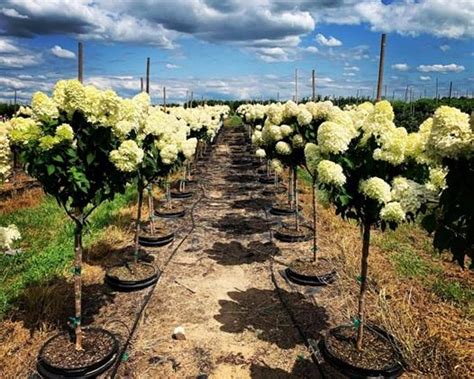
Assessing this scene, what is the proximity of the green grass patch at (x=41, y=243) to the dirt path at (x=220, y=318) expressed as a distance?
5.54 feet

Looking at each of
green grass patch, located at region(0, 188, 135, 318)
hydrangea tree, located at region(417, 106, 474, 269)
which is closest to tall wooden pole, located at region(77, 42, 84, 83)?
green grass patch, located at region(0, 188, 135, 318)

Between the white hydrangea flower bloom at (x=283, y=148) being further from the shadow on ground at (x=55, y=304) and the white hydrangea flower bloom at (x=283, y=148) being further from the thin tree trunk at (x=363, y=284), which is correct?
the shadow on ground at (x=55, y=304)

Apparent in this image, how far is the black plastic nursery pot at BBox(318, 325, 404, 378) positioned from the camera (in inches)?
162

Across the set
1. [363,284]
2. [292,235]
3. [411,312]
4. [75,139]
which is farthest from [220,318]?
[292,235]

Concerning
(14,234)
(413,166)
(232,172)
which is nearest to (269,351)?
(413,166)

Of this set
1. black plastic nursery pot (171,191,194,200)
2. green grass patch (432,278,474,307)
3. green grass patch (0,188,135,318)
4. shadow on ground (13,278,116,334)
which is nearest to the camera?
shadow on ground (13,278,116,334)

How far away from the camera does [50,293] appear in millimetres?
5891

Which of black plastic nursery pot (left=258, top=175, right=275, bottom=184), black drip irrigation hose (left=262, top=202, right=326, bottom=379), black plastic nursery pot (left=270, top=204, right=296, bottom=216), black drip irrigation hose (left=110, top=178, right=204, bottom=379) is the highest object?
black plastic nursery pot (left=258, top=175, right=275, bottom=184)

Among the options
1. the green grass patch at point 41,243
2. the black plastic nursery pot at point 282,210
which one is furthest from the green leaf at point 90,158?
the black plastic nursery pot at point 282,210

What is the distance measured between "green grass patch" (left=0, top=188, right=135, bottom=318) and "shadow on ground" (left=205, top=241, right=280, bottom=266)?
2.50m

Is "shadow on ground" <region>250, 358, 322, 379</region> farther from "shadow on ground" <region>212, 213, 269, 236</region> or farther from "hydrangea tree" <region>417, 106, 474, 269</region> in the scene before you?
"shadow on ground" <region>212, 213, 269, 236</region>

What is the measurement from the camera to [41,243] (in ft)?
28.9

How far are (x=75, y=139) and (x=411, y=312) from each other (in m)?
4.72

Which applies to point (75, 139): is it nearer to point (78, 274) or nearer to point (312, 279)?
point (78, 274)
